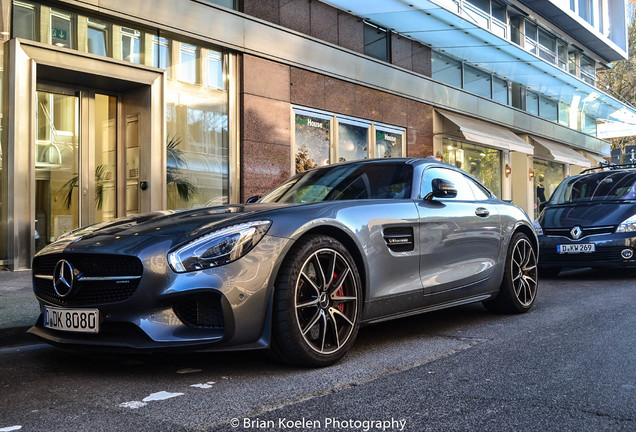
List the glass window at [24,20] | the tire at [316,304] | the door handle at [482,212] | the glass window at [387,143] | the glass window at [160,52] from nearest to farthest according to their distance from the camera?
the tire at [316,304] → the door handle at [482,212] → the glass window at [24,20] → the glass window at [160,52] → the glass window at [387,143]

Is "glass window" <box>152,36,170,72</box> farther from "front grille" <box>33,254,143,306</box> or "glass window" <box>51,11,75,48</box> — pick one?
"front grille" <box>33,254,143,306</box>

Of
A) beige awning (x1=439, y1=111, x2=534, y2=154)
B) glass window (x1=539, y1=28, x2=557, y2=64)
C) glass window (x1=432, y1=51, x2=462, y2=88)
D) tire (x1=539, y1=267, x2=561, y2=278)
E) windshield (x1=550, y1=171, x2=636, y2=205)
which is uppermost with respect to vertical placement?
glass window (x1=539, y1=28, x2=557, y2=64)

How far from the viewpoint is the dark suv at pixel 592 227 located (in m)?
8.33

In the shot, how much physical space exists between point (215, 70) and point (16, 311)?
718 centimetres

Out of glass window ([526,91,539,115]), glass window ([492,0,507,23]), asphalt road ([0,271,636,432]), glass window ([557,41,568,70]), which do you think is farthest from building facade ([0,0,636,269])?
glass window ([557,41,568,70])

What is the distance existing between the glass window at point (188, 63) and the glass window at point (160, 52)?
284 mm

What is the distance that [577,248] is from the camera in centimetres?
841

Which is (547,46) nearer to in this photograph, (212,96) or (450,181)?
(212,96)

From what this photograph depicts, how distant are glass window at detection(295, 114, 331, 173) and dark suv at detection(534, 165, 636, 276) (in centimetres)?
520

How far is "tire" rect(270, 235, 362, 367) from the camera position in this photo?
339cm

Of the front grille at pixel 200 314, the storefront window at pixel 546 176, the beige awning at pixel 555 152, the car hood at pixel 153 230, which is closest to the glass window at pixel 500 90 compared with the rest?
the beige awning at pixel 555 152

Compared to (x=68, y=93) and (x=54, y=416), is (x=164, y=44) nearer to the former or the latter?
(x=68, y=93)

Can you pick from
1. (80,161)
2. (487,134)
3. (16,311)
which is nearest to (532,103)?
(487,134)

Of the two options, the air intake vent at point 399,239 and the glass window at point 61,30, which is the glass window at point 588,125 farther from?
the air intake vent at point 399,239
